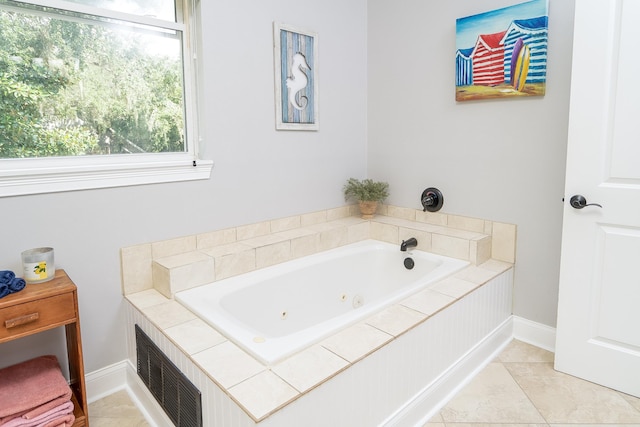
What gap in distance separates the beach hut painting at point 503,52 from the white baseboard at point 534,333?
4.49 ft

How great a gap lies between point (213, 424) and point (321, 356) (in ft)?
1.41

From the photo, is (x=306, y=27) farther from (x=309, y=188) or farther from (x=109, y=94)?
(x=109, y=94)

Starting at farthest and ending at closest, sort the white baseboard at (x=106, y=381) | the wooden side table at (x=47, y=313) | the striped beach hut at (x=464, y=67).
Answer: the striped beach hut at (x=464, y=67)
the white baseboard at (x=106, y=381)
the wooden side table at (x=47, y=313)

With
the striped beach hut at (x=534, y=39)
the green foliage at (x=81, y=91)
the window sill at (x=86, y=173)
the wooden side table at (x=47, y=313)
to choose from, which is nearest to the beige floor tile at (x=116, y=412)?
the wooden side table at (x=47, y=313)

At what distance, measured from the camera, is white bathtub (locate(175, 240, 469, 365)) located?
5.41 ft

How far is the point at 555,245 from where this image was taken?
2.37 meters

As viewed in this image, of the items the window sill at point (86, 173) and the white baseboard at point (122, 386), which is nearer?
the window sill at point (86, 173)

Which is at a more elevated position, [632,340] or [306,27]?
[306,27]

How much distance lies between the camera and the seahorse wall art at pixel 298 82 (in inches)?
106

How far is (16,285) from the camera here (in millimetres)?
1579

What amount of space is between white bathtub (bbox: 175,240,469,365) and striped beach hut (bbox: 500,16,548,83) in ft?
3.82

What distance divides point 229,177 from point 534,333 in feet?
6.83

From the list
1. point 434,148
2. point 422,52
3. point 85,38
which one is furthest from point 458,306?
point 85,38

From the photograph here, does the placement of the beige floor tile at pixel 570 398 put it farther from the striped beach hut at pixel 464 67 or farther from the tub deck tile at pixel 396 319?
the striped beach hut at pixel 464 67
